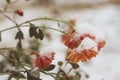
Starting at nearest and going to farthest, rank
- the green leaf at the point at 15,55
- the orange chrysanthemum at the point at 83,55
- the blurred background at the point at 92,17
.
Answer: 1. the orange chrysanthemum at the point at 83,55
2. the green leaf at the point at 15,55
3. the blurred background at the point at 92,17

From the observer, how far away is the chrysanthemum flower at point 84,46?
1.22 meters

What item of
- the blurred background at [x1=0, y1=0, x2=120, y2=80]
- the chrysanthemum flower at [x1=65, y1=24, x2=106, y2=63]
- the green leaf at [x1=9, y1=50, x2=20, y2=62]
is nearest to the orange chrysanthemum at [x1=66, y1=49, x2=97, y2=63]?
the chrysanthemum flower at [x1=65, y1=24, x2=106, y2=63]

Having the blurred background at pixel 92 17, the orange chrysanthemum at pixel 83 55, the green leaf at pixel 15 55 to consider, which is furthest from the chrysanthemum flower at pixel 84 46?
the blurred background at pixel 92 17

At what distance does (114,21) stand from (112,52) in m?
0.75

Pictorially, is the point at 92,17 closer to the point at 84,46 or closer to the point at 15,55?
the point at 15,55

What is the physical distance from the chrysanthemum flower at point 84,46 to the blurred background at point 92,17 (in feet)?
6.63

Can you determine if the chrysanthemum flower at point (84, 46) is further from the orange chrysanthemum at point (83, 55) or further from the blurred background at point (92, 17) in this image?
the blurred background at point (92, 17)

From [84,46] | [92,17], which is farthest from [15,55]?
[92,17]

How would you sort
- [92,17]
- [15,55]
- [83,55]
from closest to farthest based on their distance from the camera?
[83,55]
[15,55]
[92,17]

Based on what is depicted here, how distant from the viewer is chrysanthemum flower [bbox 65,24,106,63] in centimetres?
122

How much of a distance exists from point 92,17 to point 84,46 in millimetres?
3509

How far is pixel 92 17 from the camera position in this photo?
472cm

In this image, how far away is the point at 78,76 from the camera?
1434mm

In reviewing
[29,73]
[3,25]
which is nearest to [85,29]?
[29,73]
